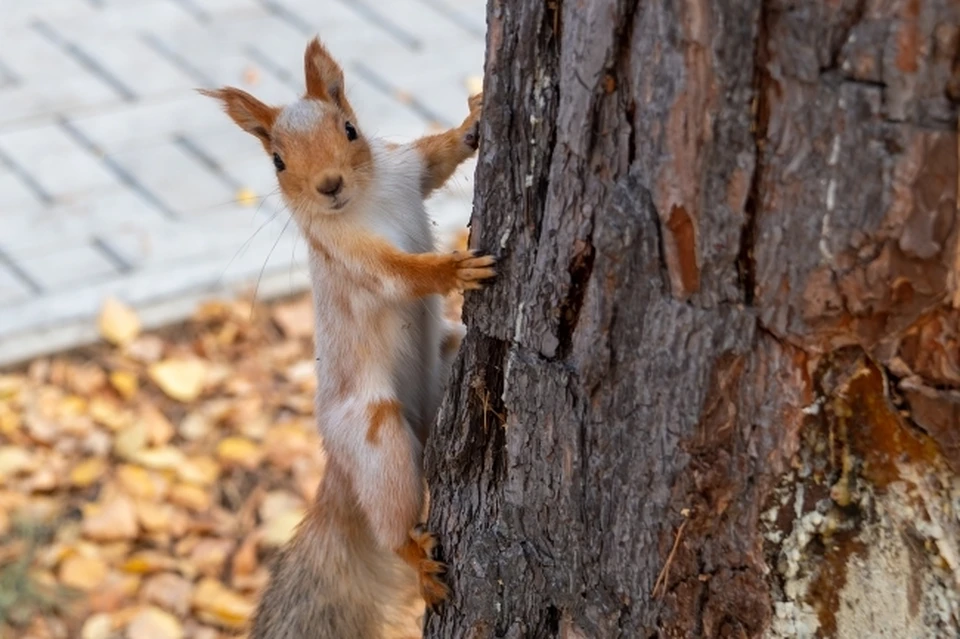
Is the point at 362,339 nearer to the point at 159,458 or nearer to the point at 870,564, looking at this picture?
the point at 870,564

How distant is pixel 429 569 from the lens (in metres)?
1.46

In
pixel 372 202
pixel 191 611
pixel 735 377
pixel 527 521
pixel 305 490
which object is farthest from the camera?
pixel 305 490

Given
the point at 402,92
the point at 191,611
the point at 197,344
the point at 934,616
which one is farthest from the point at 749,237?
the point at 402,92

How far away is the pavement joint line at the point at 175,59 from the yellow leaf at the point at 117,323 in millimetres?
Answer: 760

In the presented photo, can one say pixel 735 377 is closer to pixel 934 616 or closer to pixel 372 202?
pixel 934 616

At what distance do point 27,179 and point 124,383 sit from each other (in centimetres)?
71

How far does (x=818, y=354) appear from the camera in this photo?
1100 millimetres

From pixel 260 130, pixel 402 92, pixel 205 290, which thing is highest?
pixel 402 92

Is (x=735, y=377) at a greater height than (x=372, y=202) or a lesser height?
lesser

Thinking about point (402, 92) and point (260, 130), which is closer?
point (260, 130)

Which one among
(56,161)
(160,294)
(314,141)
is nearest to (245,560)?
(160,294)

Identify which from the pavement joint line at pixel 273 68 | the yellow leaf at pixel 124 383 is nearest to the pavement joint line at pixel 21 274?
the yellow leaf at pixel 124 383

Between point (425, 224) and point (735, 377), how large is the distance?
597mm

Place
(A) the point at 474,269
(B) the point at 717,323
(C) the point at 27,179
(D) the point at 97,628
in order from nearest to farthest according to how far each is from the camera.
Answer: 1. (B) the point at 717,323
2. (A) the point at 474,269
3. (D) the point at 97,628
4. (C) the point at 27,179
